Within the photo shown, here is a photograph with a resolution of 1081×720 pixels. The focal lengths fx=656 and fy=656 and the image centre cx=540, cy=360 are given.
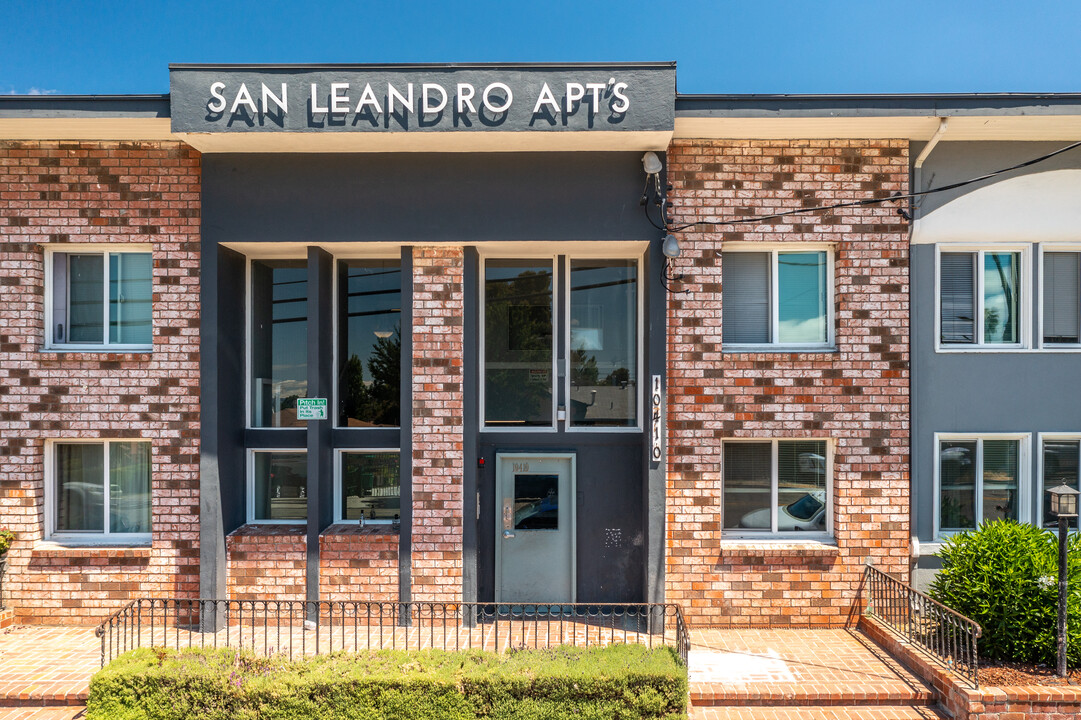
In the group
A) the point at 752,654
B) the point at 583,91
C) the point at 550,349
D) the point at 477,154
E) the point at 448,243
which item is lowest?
the point at 752,654

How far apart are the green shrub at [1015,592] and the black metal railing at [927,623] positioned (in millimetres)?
288

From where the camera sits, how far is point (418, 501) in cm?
802

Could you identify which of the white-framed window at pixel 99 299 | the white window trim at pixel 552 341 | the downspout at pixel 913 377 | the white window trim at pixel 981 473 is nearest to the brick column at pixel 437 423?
the white window trim at pixel 552 341

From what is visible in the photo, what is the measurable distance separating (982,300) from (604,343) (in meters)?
4.81

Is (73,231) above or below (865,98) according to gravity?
below

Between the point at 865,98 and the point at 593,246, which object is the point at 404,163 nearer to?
the point at 593,246

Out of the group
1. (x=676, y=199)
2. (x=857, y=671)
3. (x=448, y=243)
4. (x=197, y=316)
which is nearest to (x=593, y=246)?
(x=676, y=199)

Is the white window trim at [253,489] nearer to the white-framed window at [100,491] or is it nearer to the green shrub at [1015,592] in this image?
the white-framed window at [100,491]

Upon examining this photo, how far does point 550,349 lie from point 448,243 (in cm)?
191

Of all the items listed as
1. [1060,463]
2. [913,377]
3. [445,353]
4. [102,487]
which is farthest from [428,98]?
[1060,463]

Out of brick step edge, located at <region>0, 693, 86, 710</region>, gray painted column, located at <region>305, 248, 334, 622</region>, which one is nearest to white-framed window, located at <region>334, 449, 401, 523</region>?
gray painted column, located at <region>305, 248, 334, 622</region>

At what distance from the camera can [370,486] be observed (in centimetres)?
865

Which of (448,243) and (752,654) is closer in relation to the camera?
(752,654)

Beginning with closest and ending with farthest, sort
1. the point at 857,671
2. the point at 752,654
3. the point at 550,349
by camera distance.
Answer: the point at 857,671 < the point at 752,654 < the point at 550,349
